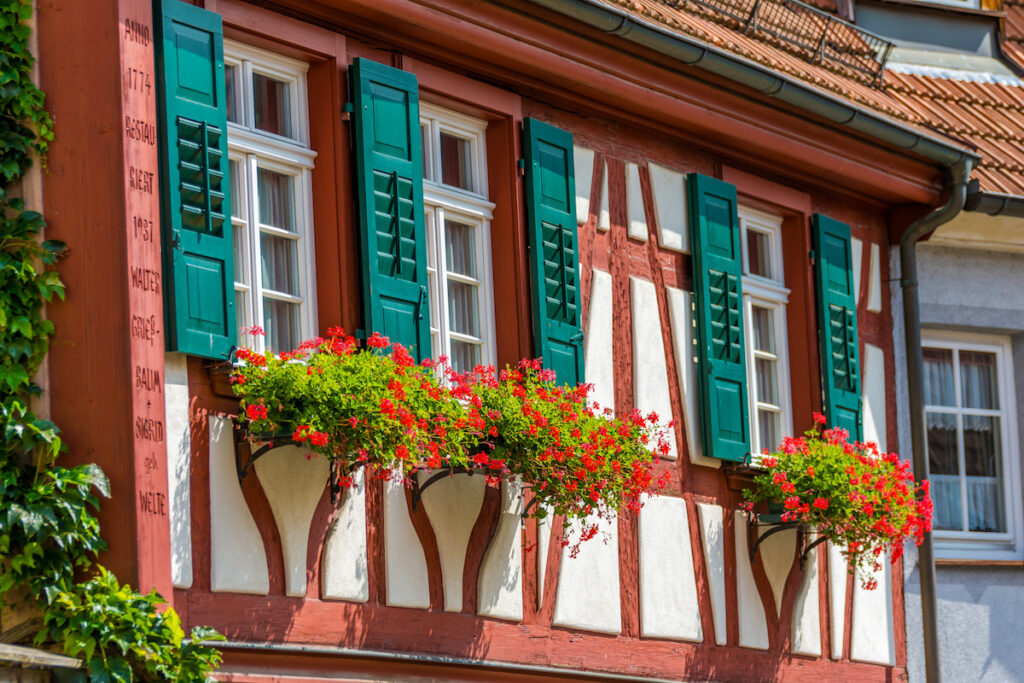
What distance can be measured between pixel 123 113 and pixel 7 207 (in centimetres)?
58

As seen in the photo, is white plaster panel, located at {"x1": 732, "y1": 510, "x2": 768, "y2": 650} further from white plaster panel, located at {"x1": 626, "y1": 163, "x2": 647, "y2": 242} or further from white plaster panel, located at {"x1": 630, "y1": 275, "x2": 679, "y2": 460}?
white plaster panel, located at {"x1": 626, "y1": 163, "x2": 647, "y2": 242}

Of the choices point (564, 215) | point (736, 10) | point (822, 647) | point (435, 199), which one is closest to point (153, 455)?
point (435, 199)

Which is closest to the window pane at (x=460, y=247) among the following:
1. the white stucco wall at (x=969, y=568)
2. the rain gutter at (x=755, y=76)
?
the rain gutter at (x=755, y=76)

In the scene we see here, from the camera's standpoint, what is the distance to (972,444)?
1327 cm

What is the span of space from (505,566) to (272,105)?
2365 mm

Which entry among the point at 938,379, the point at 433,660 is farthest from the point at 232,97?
the point at 938,379

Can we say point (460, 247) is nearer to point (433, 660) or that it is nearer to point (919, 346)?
point (433, 660)

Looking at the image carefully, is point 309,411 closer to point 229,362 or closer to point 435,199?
point 229,362

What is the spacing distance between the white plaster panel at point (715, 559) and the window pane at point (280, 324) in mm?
2850

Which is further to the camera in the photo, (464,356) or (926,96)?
(926,96)

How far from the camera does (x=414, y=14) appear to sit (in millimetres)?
9617

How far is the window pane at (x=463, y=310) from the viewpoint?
10.0 m

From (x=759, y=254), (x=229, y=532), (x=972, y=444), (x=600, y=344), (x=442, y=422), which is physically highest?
(x=759, y=254)

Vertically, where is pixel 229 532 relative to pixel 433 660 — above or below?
above
